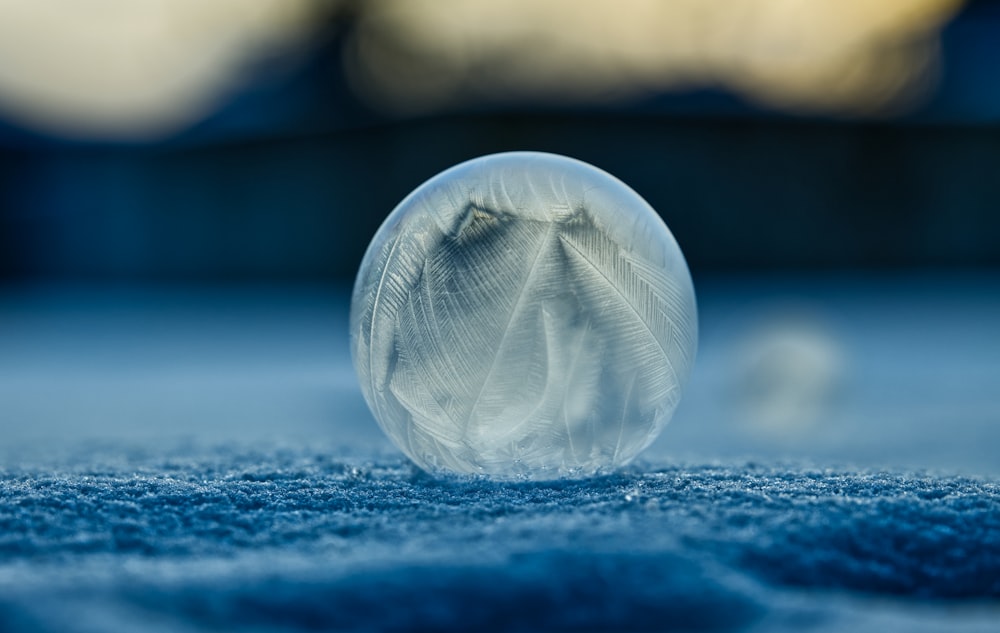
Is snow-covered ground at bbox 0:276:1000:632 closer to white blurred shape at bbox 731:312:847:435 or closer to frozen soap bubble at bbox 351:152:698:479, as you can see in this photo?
frozen soap bubble at bbox 351:152:698:479

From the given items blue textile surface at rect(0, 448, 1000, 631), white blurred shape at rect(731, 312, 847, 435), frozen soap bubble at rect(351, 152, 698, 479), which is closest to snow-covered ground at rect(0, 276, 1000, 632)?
blue textile surface at rect(0, 448, 1000, 631)

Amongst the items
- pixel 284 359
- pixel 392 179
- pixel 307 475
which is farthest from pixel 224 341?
pixel 307 475

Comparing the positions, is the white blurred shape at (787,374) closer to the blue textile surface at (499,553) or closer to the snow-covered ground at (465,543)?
the snow-covered ground at (465,543)

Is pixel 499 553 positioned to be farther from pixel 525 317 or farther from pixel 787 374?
pixel 787 374

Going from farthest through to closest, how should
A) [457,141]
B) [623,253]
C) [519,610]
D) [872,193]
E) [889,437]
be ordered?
1. [872,193]
2. [457,141]
3. [889,437]
4. [623,253]
5. [519,610]

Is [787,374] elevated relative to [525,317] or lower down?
elevated

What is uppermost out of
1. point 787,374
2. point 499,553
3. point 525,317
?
point 787,374

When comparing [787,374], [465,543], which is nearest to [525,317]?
[465,543]

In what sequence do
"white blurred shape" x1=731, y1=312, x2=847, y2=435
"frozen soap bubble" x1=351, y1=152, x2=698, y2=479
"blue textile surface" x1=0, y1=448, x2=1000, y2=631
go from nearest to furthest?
"blue textile surface" x1=0, y1=448, x2=1000, y2=631 → "frozen soap bubble" x1=351, y1=152, x2=698, y2=479 → "white blurred shape" x1=731, y1=312, x2=847, y2=435

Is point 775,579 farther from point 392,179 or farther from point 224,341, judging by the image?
point 392,179
